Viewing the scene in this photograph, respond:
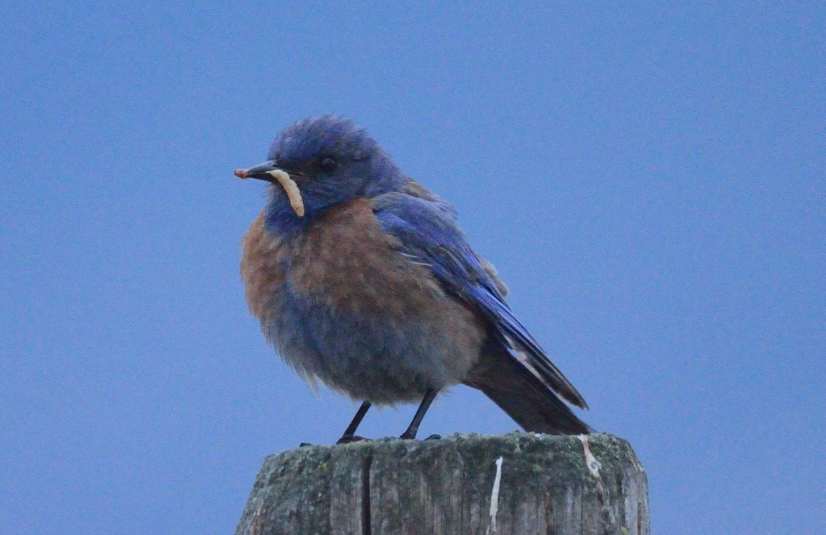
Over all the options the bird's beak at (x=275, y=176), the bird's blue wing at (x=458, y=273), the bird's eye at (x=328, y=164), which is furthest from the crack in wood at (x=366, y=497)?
the bird's eye at (x=328, y=164)

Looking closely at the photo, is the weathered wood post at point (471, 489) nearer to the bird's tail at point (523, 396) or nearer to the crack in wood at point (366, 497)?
the crack in wood at point (366, 497)

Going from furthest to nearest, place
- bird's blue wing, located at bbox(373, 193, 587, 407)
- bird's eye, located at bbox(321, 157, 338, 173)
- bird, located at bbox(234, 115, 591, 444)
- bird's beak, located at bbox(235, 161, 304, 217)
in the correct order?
bird's eye, located at bbox(321, 157, 338, 173)
bird's beak, located at bbox(235, 161, 304, 217)
bird's blue wing, located at bbox(373, 193, 587, 407)
bird, located at bbox(234, 115, 591, 444)

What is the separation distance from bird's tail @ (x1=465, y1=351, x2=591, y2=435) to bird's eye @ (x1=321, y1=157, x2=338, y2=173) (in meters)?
1.35

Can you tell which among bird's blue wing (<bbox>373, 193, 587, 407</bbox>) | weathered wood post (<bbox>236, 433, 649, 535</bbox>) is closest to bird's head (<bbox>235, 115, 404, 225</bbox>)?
bird's blue wing (<bbox>373, 193, 587, 407</bbox>)

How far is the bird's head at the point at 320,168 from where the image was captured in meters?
6.47

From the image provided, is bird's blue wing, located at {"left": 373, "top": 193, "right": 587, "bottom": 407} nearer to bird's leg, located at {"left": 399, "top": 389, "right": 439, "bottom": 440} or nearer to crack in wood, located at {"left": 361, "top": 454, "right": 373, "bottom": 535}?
bird's leg, located at {"left": 399, "top": 389, "right": 439, "bottom": 440}

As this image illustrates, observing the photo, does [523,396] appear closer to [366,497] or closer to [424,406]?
[424,406]

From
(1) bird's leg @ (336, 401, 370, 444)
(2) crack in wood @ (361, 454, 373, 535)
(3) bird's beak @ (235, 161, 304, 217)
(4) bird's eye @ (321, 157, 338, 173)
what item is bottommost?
(1) bird's leg @ (336, 401, 370, 444)

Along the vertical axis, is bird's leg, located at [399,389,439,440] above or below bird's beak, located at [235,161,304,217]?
below

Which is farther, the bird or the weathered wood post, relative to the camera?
the bird

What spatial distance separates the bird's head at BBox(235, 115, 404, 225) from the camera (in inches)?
255

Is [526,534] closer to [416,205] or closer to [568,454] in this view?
[568,454]

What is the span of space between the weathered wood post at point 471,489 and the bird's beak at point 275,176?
258 cm

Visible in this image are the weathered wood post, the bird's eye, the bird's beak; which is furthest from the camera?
the bird's eye
